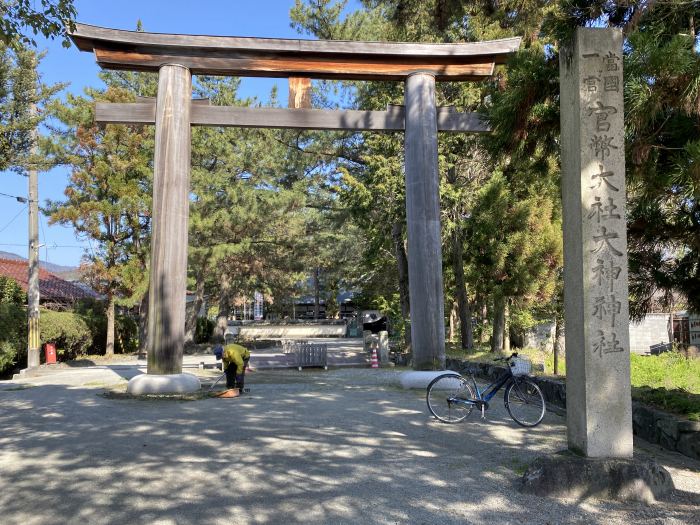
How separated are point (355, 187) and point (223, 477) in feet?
41.4

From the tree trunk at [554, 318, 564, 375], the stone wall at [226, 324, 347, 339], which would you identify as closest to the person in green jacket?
the tree trunk at [554, 318, 564, 375]

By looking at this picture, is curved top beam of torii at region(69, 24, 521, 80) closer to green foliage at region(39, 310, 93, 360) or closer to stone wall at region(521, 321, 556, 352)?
green foliage at region(39, 310, 93, 360)

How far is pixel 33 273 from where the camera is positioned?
55.8ft

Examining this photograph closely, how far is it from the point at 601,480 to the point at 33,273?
17.0 meters

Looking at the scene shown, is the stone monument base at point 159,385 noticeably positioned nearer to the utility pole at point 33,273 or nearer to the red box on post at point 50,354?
the utility pole at point 33,273

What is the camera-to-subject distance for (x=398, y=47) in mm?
11281

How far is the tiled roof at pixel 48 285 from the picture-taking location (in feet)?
84.6

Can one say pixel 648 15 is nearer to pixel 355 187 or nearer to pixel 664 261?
pixel 664 261

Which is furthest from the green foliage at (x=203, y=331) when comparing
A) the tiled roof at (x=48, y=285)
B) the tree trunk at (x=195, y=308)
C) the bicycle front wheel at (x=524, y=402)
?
the bicycle front wheel at (x=524, y=402)

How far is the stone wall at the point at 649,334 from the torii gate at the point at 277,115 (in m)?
20.4

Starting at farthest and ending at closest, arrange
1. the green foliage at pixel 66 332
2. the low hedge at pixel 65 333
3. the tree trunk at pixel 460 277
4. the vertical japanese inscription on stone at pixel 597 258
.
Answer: the green foliage at pixel 66 332, the low hedge at pixel 65 333, the tree trunk at pixel 460 277, the vertical japanese inscription on stone at pixel 597 258

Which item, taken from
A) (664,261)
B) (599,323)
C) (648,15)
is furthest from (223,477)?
(648,15)

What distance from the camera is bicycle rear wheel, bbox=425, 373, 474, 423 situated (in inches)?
314

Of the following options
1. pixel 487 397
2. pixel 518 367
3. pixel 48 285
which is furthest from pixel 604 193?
pixel 48 285
